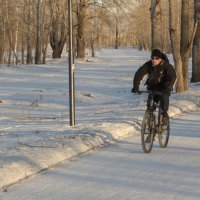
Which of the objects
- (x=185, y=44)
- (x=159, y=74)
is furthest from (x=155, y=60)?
(x=185, y=44)

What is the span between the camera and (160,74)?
9.58 metres

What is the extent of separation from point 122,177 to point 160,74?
9.18 ft

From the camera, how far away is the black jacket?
9.52 m

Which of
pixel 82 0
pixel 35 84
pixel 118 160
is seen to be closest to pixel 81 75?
pixel 35 84

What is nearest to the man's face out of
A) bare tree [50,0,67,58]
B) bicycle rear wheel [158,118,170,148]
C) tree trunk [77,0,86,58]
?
bicycle rear wheel [158,118,170,148]

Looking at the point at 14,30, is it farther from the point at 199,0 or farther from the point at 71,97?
the point at 71,97

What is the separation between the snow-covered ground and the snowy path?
13.5 inches

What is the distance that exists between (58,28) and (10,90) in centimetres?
3414

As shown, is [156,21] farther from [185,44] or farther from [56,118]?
[56,118]

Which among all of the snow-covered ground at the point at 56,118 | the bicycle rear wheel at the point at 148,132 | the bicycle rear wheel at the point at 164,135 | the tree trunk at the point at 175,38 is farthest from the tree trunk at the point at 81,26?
the bicycle rear wheel at the point at 148,132

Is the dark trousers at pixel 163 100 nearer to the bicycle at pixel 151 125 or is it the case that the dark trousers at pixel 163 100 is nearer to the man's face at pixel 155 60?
the bicycle at pixel 151 125

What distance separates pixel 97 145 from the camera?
9961 millimetres

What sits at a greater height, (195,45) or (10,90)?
(195,45)

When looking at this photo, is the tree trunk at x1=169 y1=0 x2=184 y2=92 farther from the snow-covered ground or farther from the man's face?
the man's face
